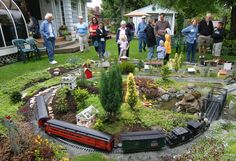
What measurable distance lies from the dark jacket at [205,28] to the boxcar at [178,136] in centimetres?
671

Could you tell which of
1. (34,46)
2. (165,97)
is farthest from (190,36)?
(34,46)

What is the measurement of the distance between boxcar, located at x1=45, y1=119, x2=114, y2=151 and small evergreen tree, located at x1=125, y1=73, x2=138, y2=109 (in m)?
1.16

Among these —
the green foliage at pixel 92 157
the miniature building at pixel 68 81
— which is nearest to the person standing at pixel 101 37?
the miniature building at pixel 68 81

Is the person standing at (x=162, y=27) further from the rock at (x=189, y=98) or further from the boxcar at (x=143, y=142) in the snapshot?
the boxcar at (x=143, y=142)

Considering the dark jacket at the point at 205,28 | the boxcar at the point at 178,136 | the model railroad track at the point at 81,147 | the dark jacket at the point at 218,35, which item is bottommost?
the model railroad track at the point at 81,147

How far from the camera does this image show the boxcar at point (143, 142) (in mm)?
3927

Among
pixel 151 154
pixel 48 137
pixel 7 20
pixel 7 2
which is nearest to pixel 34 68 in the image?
pixel 7 20

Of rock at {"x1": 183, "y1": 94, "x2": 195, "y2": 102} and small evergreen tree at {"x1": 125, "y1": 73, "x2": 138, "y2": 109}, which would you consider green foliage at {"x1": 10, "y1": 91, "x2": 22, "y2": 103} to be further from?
rock at {"x1": 183, "y1": 94, "x2": 195, "y2": 102}

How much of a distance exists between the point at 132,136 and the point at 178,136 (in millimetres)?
810

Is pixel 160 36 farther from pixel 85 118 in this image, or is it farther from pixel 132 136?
pixel 132 136

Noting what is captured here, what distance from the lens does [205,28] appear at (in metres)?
9.75

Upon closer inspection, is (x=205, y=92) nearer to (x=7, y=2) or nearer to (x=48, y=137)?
(x=48, y=137)

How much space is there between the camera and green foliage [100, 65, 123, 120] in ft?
14.4

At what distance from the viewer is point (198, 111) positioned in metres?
5.37
